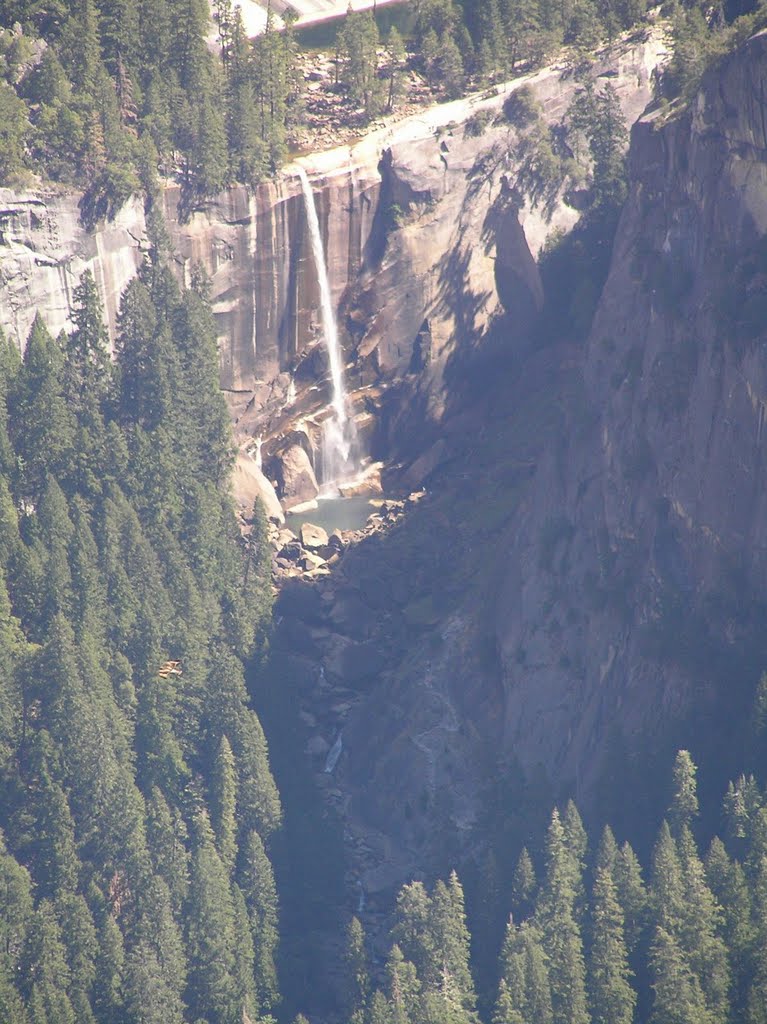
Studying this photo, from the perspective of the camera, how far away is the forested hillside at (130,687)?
154 m

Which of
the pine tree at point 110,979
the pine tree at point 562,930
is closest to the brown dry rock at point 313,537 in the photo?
the pine tree at point 562,930

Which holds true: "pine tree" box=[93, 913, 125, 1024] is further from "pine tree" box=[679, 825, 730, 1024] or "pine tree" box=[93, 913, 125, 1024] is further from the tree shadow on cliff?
the tree shadow on cliff

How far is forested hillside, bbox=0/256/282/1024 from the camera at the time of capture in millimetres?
153875

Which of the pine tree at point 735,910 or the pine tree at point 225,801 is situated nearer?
the pine tree at point 735,910

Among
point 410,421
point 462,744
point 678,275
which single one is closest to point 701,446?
point 678,275

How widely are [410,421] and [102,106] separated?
29340 millimetres

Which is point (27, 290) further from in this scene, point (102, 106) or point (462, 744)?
point (462, 744)

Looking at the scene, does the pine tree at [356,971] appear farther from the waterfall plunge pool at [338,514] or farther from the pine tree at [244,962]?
the waterfall plunge pool at [338,514]

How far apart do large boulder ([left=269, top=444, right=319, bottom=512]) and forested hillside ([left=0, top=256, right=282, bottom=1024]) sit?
740cm

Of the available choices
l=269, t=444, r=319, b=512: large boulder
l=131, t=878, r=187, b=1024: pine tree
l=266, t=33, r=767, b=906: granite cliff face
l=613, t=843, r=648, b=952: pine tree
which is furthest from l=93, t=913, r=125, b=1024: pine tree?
l=269, t=444, r=319, b=512: large boulder

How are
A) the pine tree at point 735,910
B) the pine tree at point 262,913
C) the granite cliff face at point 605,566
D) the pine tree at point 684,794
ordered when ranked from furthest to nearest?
1. the pine tree at point 262,913
2. the granite cliff face at point 605,566
3. the pine tree at point 684,794
4. the pine tree at point 735,910

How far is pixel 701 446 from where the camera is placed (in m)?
156

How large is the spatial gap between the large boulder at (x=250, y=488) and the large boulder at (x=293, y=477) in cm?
179

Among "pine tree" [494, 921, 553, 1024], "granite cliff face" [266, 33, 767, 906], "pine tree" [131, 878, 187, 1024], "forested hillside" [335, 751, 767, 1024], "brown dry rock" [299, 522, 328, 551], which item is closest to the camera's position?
"forested hillside" [335, 751, 767, 1024]
